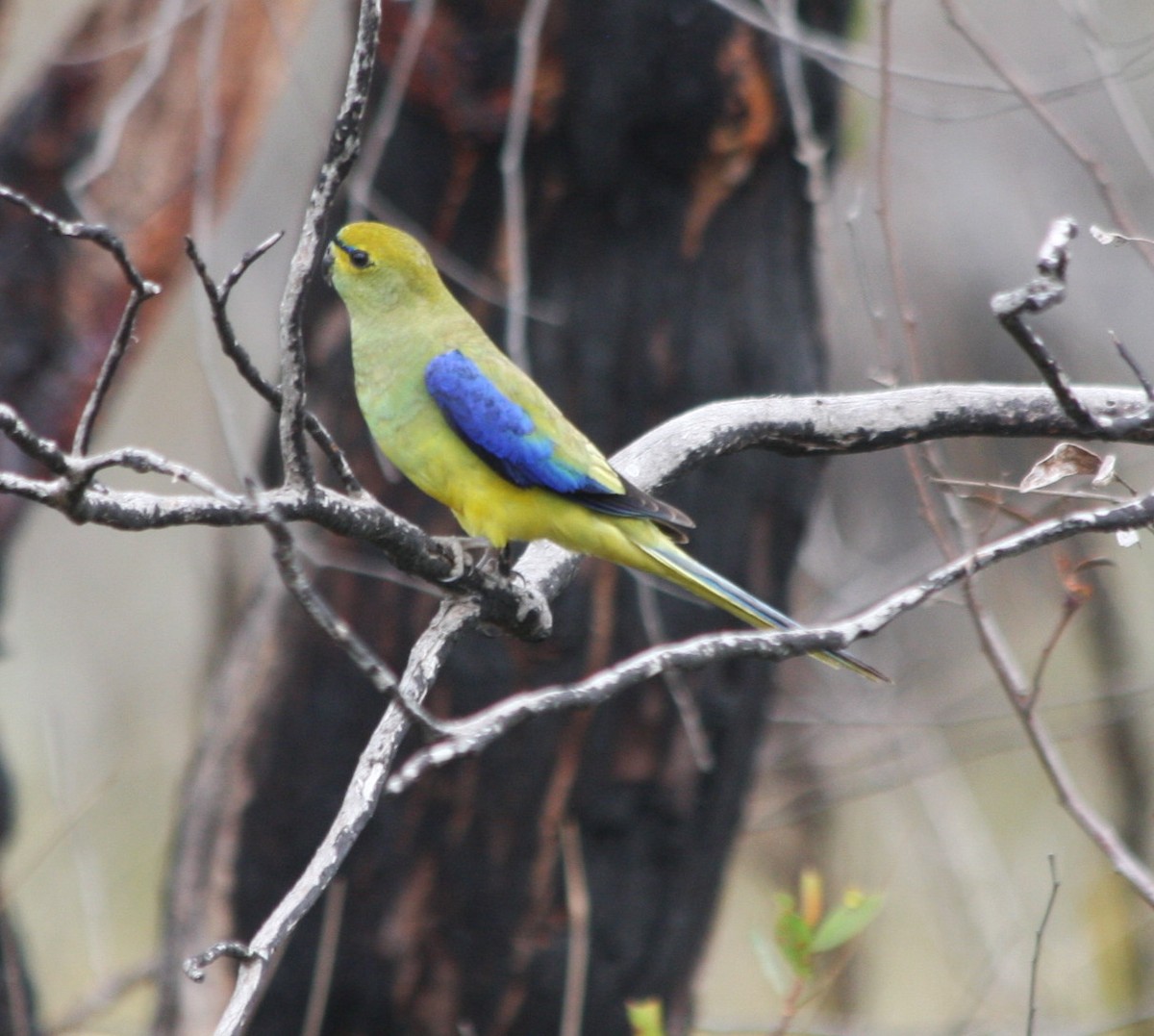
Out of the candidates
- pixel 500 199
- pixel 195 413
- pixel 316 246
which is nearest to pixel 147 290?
pixel 316 246

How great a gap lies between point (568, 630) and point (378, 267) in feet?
4.84

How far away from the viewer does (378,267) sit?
3.57 meters

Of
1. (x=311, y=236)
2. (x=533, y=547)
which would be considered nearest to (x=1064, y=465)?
(x=311, y=236)

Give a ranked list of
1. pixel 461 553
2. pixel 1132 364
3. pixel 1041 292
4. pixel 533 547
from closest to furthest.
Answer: pixel 1041 292
pixel 1132 364
pixel 461 553
pixel 533 547

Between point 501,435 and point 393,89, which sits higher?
point 393,89

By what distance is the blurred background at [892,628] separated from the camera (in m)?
6.28

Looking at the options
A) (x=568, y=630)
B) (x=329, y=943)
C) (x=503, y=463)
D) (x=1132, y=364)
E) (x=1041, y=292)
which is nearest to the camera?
(x=1041, y=292)

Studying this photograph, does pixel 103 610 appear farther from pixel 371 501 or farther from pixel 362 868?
pixel 371 501

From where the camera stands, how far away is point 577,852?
4582 millimetres

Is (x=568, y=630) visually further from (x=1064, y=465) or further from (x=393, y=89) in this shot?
(x=1064, y=465)

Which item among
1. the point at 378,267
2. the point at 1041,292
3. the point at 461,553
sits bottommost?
the point at 461,553

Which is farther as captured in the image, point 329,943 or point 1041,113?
point 329,943

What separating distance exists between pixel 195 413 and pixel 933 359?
548 cm

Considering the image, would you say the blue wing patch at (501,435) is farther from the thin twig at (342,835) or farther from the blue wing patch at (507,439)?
the thin twig at (342,835)
